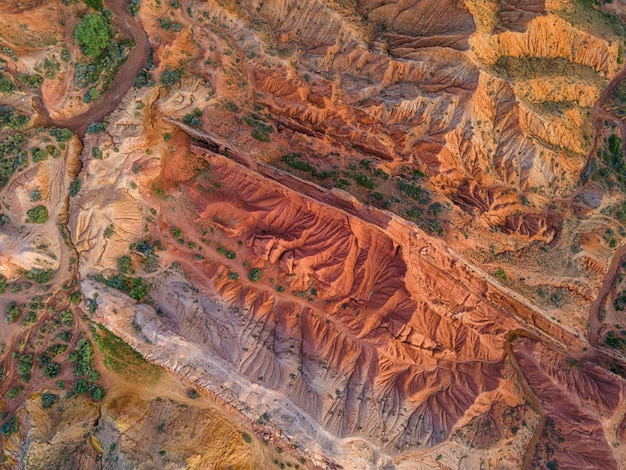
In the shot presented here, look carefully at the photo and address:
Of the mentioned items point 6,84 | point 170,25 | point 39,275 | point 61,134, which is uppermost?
point 170,25

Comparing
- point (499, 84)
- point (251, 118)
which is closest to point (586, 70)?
point (499, 84)

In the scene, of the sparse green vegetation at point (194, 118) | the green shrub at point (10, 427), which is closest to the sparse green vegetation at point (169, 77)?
the sparse green vegetation at point (194, 118)

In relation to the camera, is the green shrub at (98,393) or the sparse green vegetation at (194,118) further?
the sparse green vegetation at (194,118)

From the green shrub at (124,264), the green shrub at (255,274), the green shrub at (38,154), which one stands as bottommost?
the green shrub at (124,264)

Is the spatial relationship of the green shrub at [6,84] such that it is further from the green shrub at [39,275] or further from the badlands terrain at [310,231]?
the green shrub at [39,275]

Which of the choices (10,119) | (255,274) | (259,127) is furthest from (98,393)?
(259,127)

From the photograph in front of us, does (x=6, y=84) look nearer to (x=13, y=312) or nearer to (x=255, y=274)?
(x=13, y=312)

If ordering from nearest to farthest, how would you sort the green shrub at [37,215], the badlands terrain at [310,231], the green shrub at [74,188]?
the badlands terrain at [310,231], the green shrub at [37,215], the green shrub at [74,188]
